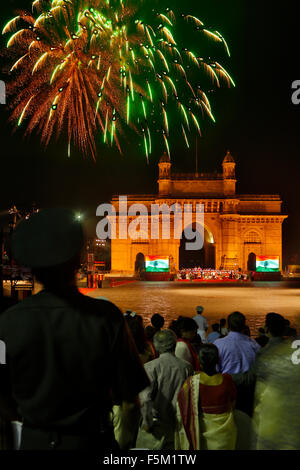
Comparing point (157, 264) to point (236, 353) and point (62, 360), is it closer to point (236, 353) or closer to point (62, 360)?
point (236, 353)

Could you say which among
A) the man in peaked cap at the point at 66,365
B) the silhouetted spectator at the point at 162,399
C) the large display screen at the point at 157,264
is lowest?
the large display screen at the point at 157,264

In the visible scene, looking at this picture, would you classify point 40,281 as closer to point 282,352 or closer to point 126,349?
point 126,349

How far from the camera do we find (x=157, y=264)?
41594 millimetres

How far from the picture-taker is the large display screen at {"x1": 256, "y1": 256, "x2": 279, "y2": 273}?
135 feet

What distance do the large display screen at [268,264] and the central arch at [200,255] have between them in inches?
468

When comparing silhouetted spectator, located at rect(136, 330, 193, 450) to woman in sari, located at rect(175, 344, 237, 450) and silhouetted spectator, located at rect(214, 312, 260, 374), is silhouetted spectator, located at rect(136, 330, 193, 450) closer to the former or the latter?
woman in sari, located at rect(175, 344, 237, 450)

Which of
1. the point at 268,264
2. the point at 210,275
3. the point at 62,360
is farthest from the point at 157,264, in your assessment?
the point at 62,360

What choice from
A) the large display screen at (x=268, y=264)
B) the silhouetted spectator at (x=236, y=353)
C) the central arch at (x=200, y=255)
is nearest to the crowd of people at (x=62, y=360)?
the silhouetted spectator at (x=236, y=353)

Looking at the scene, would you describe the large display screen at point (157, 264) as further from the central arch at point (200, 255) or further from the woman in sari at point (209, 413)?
the woman in sari at point (209, 413)

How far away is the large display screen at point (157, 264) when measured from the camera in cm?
4144

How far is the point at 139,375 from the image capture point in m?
2.04

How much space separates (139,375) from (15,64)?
1295cm

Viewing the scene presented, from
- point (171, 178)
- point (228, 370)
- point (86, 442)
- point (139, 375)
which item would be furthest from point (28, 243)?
point (171, 178)

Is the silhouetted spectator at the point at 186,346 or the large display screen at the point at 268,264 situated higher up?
the silhouetted spectator at the point at 186,346
